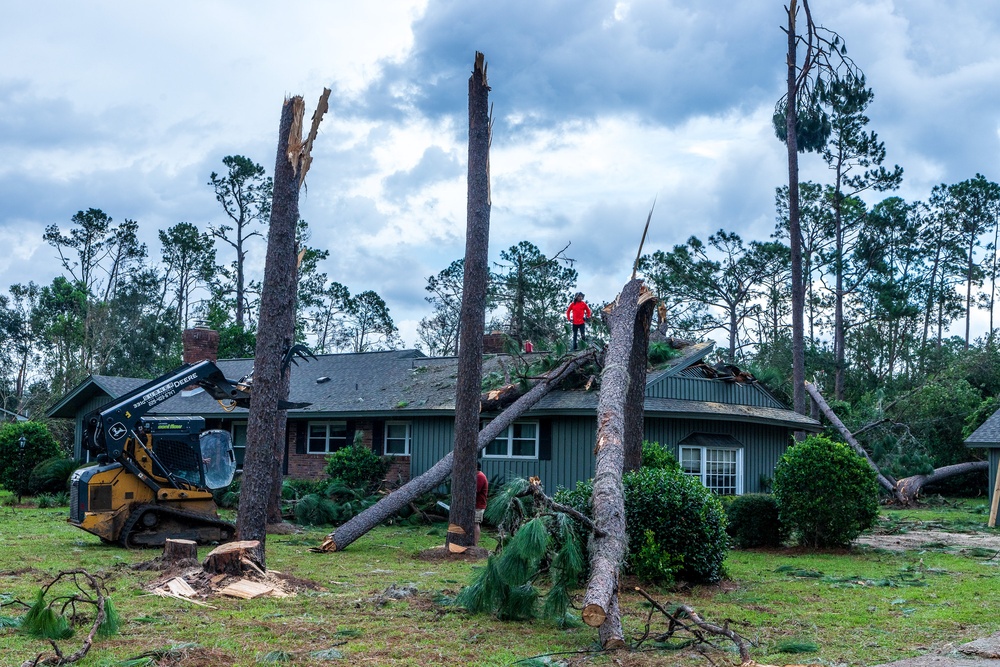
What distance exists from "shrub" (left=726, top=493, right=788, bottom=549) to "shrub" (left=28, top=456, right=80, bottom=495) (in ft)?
61.1

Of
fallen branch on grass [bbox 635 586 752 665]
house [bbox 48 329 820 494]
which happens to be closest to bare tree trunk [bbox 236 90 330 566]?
fallen branch on grass [bbox 635 586 752 665]

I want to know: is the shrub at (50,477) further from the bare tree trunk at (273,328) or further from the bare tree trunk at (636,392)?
the bare tree trunk at (636,392)

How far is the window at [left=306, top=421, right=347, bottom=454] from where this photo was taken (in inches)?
1002

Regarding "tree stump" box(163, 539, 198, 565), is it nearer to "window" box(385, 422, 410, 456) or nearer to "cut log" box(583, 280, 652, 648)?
"cut log" box(583, 280, 652, 648)

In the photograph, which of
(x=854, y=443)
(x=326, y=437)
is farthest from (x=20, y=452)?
(x=854, y=443)

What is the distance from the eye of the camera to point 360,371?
28031 mm

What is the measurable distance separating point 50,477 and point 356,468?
30.8ft

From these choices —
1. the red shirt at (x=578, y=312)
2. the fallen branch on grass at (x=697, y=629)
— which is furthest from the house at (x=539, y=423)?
the fallen branch on grass at (x=697, y=629)

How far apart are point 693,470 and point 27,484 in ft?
59.4

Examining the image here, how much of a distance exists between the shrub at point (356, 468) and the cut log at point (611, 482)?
37.4 feet

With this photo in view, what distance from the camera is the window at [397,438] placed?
24.0 m

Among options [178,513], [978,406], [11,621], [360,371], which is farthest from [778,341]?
[11,621]

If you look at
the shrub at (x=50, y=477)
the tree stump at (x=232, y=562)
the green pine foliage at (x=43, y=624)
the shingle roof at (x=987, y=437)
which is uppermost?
the shingle roof at (x=987, y=437)

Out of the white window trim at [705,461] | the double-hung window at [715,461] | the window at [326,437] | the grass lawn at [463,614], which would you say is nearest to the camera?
the grass lawn at [463,614]
